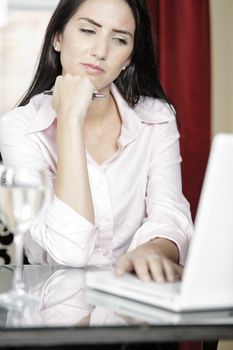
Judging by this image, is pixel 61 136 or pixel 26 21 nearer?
pixel 61 136

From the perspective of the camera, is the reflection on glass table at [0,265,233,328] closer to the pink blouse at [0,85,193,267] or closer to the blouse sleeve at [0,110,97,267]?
the blouse sleeve at [0,110,97,267]

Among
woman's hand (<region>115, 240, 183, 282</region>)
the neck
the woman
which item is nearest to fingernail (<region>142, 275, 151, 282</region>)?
woman's hand (<region>115, 240, 183, 282</region>)

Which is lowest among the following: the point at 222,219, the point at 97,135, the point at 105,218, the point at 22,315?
the point at 105,218

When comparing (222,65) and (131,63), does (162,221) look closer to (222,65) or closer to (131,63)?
(131,63)

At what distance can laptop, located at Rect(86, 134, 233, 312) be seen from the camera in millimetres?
1188

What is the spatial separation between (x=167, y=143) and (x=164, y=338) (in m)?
1.27

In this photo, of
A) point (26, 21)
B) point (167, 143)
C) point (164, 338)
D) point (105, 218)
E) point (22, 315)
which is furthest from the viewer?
point (26, 21)

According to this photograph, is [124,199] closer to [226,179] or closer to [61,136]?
[61,136]

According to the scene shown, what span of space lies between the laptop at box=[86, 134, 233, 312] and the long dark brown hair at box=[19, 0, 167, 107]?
4.13ft

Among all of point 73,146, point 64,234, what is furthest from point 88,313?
point 73,146

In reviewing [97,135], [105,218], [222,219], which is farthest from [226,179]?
[97,135]

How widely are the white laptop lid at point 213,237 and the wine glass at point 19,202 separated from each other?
0.95 feet

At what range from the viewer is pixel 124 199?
2.30m

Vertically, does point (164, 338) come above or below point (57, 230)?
above
